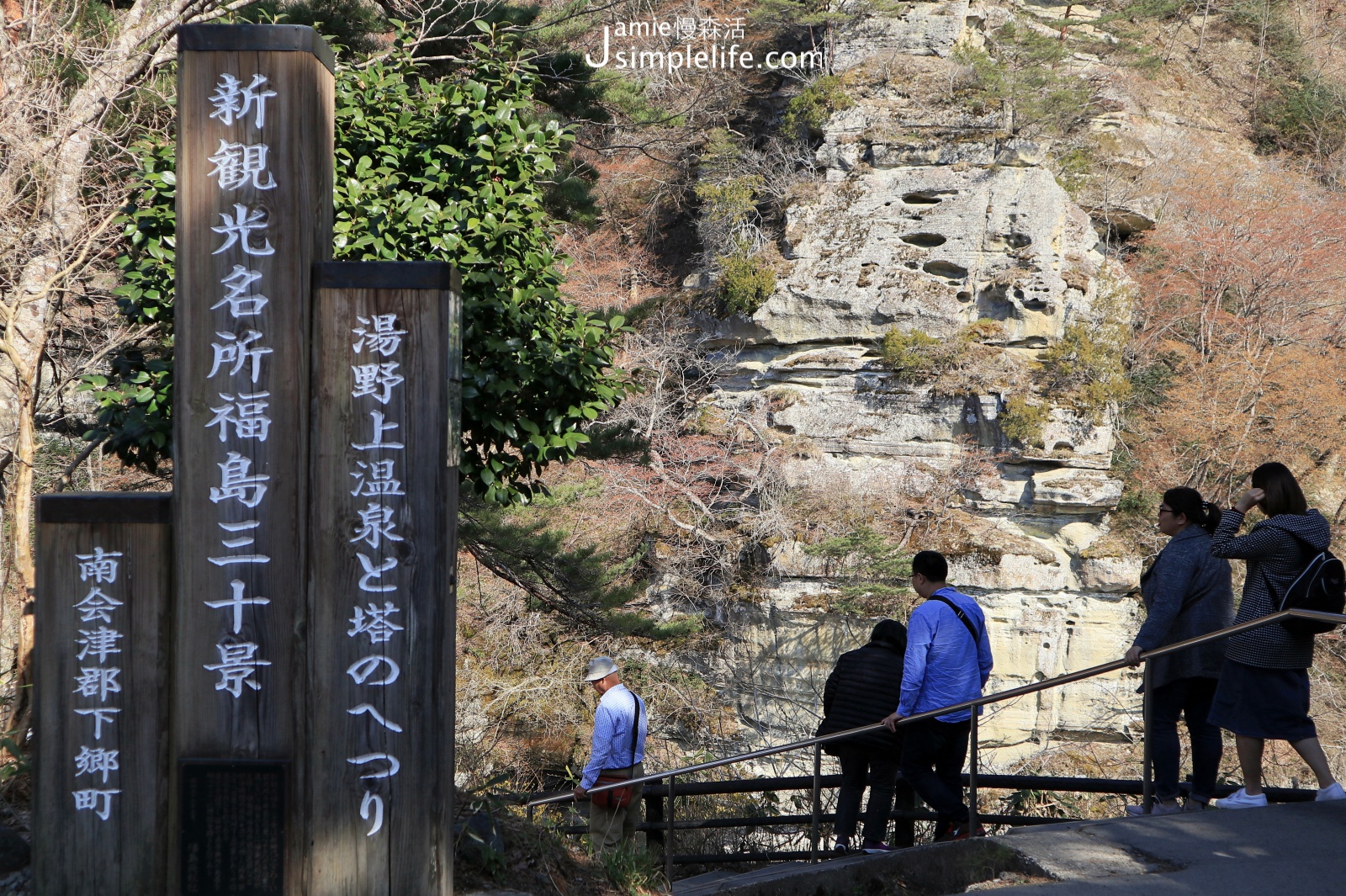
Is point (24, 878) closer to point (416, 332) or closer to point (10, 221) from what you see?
point (416, 332)

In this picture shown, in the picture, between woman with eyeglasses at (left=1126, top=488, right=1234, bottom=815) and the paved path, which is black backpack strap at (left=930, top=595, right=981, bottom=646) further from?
the paved path

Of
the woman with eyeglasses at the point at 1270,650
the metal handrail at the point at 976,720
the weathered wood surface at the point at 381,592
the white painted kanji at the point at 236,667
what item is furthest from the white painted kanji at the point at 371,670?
the woman with eyeglasses at the point at 1270,650

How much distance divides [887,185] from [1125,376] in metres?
4.28

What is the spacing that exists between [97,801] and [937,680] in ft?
11.3

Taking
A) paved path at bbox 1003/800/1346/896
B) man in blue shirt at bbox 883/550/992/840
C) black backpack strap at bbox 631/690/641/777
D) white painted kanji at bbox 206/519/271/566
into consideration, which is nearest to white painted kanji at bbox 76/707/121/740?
white painted kanji at bbox 206/519/271/566

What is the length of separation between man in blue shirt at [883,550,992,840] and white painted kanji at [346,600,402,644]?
8.42 ft

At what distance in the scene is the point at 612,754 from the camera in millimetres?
4801

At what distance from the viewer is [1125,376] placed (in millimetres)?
13102

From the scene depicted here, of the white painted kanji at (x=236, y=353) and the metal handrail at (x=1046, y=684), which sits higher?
the white painted kanji at (x=236, y=353)

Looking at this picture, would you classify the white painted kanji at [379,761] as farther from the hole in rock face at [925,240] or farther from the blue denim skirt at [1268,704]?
the hole in rock face at [925,240]

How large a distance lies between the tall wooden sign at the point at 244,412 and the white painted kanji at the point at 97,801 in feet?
0.78

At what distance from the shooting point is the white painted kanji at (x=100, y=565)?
2.92 metres

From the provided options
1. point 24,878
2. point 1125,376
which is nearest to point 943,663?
point 24,878

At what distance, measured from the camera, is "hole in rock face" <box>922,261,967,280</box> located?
1304 cm
